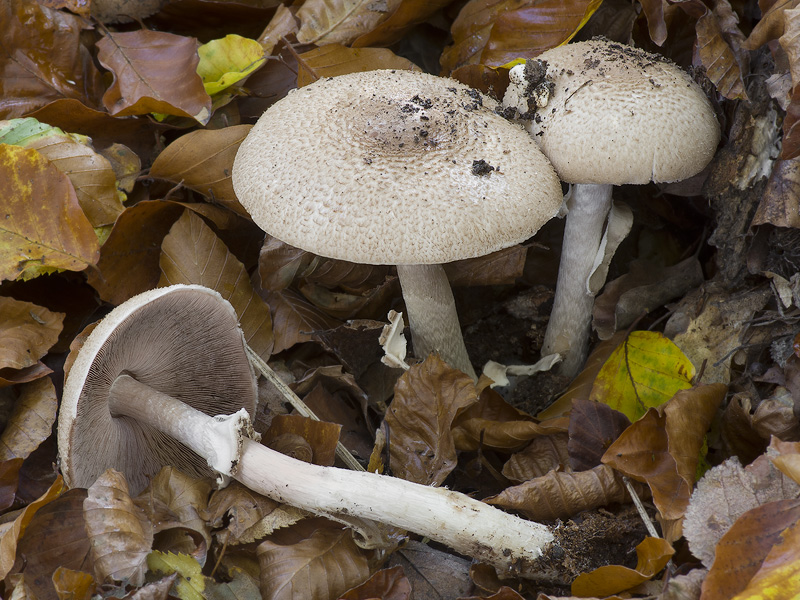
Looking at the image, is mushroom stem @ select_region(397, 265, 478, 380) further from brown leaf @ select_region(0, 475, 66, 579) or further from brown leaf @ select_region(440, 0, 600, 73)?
brown leaf @ select_region(0, 475, 66, 579)

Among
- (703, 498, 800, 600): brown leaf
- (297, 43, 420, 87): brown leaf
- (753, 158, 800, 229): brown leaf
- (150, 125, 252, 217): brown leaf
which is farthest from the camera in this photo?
(297, 43, 420, 87): brown leaf

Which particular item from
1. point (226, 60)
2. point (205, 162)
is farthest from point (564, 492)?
point (226, 60)

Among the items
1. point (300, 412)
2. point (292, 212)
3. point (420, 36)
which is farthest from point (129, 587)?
point (420, 36)

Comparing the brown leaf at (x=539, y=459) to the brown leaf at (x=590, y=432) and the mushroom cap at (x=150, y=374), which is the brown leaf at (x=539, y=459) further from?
the mushroom cap at (x=150, y=374)

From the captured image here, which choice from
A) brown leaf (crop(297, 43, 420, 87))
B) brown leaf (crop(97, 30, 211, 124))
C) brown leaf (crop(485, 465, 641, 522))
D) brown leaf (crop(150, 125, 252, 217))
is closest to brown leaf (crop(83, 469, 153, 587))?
brown leaf (crop(485, 465, 641, 522))

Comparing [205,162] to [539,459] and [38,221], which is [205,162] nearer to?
[38,221]

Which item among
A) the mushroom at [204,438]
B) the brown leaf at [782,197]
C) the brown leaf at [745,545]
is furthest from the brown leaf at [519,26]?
the brown leaf at [745,545]
